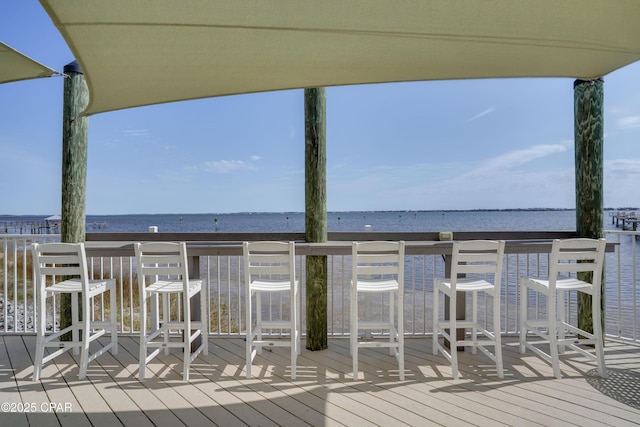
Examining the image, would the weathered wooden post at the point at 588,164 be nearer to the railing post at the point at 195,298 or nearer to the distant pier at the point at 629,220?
the railing post at the point at 195,298

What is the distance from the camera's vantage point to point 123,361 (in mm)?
3340

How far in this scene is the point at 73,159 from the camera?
382 cm

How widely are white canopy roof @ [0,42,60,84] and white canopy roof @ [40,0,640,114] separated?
0.70m

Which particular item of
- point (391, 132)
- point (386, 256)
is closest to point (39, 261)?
point (386, 256)

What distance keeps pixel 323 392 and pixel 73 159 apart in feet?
11.7

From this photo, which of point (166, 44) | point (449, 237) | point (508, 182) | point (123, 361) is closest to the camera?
point (166, 44)

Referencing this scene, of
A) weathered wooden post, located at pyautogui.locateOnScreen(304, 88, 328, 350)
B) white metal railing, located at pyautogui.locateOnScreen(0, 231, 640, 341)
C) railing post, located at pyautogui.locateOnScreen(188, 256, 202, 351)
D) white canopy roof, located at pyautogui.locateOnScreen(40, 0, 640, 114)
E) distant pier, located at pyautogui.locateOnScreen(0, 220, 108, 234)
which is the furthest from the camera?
distant pier, located at pyautogui.locateOnScreen(0, 220, 108, 234)

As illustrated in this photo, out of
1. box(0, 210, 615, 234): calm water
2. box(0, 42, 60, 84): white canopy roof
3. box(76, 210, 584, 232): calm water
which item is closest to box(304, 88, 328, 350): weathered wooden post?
box(0, 42, 60, 84): white canopy roof

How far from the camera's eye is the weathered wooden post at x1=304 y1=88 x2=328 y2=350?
365 centimetres

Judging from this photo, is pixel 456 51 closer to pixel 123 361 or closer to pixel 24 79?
pixel 24 79

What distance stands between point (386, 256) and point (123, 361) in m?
2.71

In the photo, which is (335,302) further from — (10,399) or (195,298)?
(10,399)

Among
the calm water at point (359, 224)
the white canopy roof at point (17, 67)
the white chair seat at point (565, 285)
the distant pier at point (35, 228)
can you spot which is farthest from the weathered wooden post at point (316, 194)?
the distant pier at point (35, 228)

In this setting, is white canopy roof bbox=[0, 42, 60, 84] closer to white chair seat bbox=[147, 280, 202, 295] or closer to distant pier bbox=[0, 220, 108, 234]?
white chair seat bbox=[147, 280, 202, 295]
